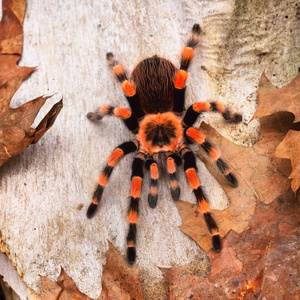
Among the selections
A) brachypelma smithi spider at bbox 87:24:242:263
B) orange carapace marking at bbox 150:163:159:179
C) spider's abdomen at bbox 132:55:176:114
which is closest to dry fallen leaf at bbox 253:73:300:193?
brachypelma smithi spider at bbox 87:24:242:263

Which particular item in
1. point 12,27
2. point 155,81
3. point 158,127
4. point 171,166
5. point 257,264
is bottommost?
point 257,264

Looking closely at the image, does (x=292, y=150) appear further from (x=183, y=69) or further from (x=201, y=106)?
(x=183, y=69)

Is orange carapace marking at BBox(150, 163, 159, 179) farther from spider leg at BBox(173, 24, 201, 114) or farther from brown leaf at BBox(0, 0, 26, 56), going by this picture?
brown leaf at BBox(0, 0, 26, 56)

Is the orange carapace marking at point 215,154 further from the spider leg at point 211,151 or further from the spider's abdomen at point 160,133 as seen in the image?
the spider's abdomen at point 160,133

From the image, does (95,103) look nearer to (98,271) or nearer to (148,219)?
(148,219)

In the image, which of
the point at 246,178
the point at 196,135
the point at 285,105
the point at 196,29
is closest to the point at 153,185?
the point at 196,135

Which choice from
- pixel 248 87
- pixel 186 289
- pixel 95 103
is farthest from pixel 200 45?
pixel 186 289
